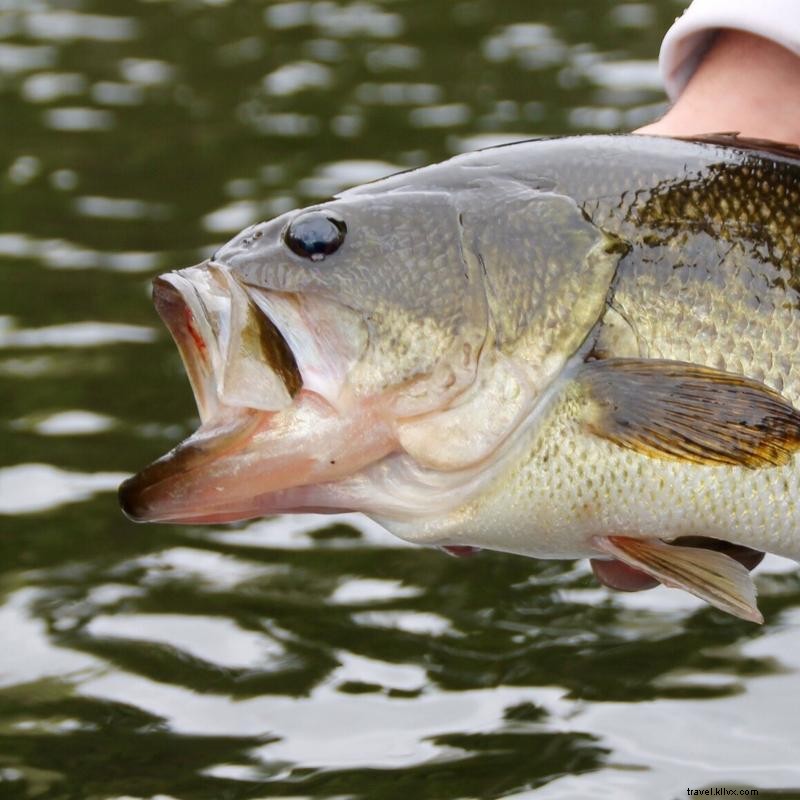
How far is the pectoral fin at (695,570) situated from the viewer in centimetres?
368

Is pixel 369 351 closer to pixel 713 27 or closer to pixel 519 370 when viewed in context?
pixel 519 370

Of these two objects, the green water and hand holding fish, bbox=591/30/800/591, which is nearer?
the green water

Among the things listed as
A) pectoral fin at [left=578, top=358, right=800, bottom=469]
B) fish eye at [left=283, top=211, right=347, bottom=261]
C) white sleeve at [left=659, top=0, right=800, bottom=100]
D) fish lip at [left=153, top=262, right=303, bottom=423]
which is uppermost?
white sleeve at [left=659, top=0, right=800, bottom=100]

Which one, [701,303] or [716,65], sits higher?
[716,65]

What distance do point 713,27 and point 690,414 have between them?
5.99 feet

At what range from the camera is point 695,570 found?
3.71 metres

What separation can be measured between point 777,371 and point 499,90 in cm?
769

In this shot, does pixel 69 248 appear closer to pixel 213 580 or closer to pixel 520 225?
pixel 213 580

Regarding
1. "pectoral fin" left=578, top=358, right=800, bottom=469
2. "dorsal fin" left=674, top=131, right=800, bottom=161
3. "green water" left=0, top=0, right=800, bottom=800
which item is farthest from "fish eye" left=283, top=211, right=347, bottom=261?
"green water" left=0, top=0, right=800, bottom=800

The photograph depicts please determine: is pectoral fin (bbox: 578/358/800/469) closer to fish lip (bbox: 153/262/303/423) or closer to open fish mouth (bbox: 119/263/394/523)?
open fish mouth (bbox: 119/263/394/523)

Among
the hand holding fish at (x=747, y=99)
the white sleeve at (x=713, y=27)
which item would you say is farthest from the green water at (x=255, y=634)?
the white sleeve at (x=713, y=27)

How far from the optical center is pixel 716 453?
3590 mm

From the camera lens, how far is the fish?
3631 mm

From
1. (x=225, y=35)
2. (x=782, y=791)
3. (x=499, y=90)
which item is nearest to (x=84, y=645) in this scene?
(x=782, y=791)
